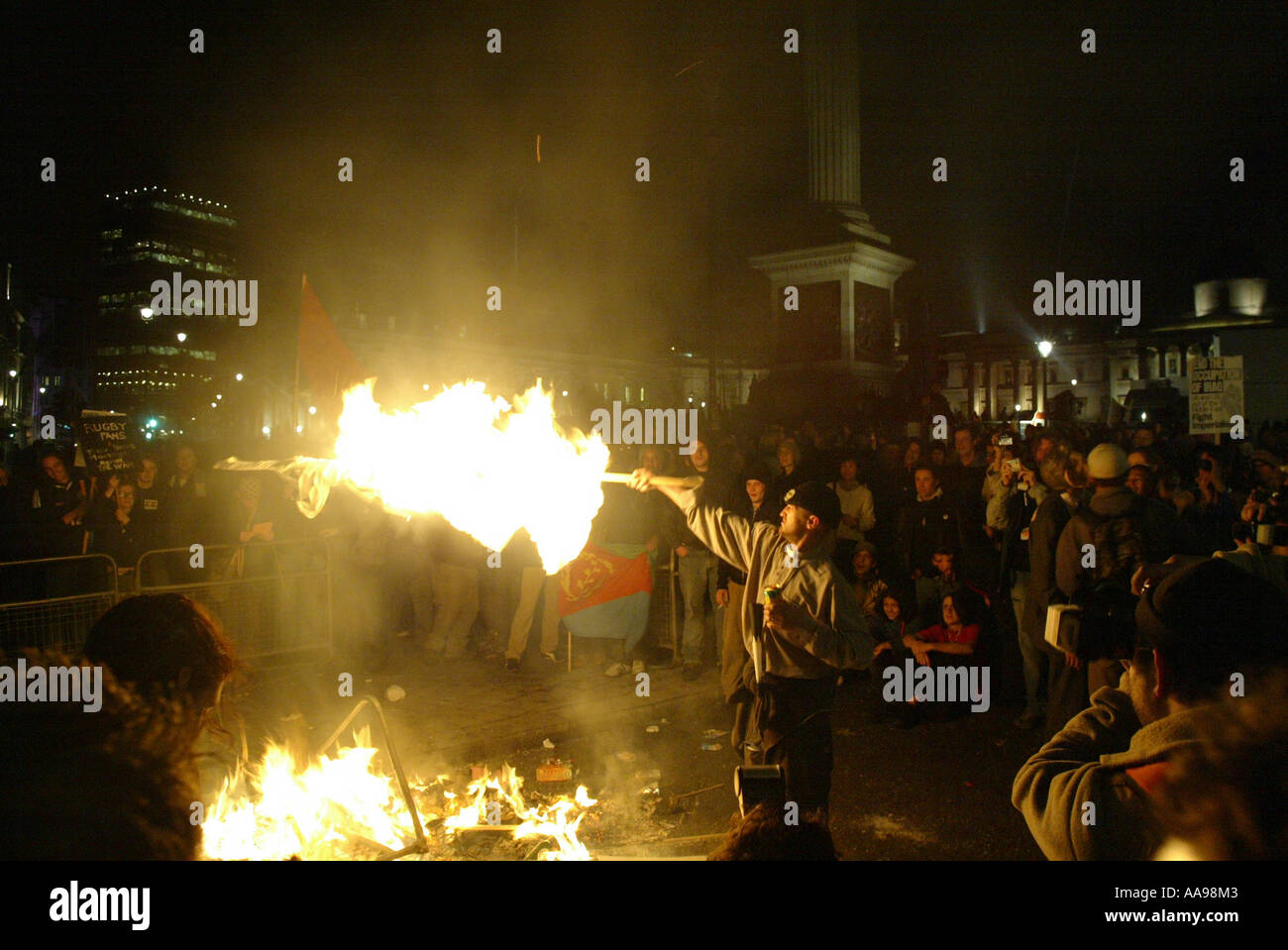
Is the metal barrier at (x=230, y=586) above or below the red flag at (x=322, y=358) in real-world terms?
below

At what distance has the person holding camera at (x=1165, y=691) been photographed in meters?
1.95

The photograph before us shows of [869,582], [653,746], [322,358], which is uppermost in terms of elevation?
[322,358]

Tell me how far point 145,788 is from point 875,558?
821cm

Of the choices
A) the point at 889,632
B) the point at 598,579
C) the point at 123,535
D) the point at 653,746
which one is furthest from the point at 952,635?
the point at 123,535

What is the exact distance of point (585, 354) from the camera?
190 feet

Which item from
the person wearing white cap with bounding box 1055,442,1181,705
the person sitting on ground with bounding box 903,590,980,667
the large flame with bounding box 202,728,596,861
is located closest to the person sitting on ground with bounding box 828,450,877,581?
the person sitting on ground with bounding box 903,590,980,667

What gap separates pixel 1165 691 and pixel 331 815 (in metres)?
4.10

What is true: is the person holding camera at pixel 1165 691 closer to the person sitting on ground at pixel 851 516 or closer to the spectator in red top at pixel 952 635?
the spectator in red top at pixel 952 635

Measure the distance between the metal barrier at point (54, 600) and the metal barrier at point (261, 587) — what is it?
445mm

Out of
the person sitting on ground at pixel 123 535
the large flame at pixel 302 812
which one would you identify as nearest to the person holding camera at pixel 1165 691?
the large flame at pixel 302 812

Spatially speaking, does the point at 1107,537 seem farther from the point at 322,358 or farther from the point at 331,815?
the point at 322,358

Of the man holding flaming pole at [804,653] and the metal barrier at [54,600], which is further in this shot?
the metal barrier at [54,600]

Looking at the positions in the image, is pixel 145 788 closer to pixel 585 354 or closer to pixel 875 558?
pixel 875 558

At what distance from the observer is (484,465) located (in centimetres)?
530
